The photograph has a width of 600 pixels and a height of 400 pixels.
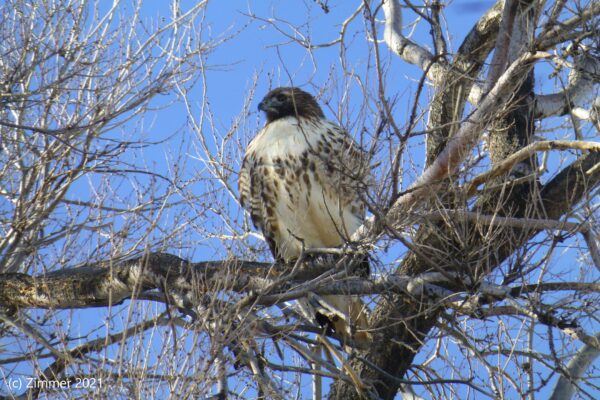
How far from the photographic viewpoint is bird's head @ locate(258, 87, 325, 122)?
6344 millimetres

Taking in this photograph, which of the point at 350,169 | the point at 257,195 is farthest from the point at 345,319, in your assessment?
the point at 257,195

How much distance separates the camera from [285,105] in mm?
6371

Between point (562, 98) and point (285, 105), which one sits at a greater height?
point (562, 98)

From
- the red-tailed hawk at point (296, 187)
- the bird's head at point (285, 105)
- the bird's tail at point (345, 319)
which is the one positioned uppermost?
the bird's head at point (285, 105)

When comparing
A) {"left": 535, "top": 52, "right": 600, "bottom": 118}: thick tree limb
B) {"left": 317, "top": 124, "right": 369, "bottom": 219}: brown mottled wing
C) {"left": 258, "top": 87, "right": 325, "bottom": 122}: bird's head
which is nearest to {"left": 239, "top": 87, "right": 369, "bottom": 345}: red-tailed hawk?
{"left": 258, "top": 87, "right": 325, "bottom": 122}: bird's head

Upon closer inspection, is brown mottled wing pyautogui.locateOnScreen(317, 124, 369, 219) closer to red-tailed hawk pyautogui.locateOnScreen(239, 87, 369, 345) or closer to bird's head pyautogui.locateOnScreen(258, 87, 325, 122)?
red-tailed hawk pyautogui.locateOnScreen(239, 87, 369, 345)

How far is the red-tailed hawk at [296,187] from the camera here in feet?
18.3

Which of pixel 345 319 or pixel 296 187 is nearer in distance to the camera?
pixel 345 319

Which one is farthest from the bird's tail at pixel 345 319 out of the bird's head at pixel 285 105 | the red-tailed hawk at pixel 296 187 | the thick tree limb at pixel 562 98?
the thick tree limb at pixel 562 98

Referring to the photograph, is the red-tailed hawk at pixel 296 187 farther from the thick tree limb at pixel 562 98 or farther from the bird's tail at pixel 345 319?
the thick tree limb at pixel 562 98

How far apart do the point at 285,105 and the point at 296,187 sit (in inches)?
33.6

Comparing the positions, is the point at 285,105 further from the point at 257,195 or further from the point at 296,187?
the point at 296,187

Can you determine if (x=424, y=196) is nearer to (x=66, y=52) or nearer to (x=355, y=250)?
(x=355, y=250)

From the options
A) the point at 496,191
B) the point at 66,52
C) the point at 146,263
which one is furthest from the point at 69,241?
the point at 496,191
